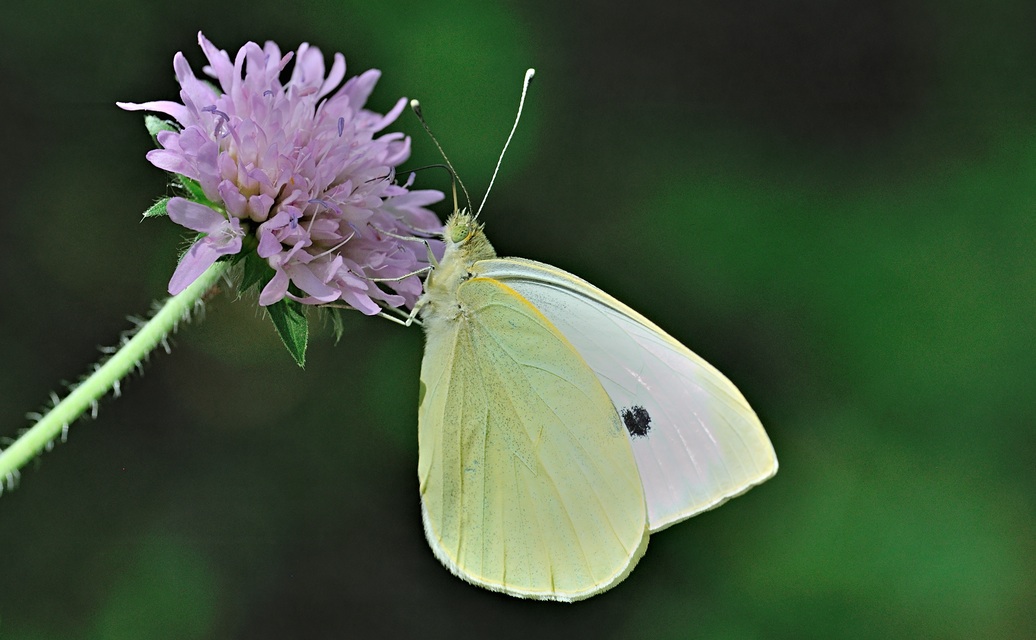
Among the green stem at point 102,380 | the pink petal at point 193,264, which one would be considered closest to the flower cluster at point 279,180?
the pink petal at point 193,264

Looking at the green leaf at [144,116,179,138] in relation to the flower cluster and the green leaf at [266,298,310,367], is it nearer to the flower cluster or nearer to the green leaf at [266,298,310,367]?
the flower cluster

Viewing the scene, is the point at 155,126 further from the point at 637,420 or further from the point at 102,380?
the point at 637,420

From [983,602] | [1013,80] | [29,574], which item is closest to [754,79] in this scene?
[1013,80]

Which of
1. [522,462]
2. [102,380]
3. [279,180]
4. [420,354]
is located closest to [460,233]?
[279,180]

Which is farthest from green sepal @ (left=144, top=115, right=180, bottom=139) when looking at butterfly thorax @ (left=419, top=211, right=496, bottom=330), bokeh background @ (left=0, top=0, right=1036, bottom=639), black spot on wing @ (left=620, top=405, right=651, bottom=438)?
bokeh background @ (left=0, top=0, right=1036, bottom=639)

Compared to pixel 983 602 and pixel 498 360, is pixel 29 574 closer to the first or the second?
pixel 498 360

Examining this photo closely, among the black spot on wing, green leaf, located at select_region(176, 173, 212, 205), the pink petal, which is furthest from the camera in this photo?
the black spot on wing

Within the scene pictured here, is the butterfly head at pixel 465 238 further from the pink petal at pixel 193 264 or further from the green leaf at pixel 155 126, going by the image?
the green leaf at pixel 155 126
